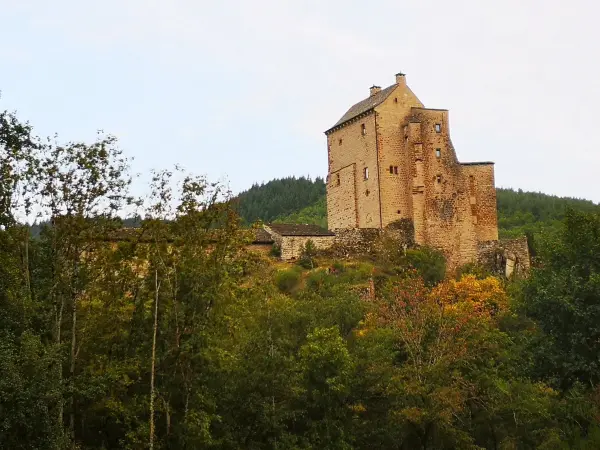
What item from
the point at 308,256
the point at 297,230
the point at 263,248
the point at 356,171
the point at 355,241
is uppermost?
the point at 356,171

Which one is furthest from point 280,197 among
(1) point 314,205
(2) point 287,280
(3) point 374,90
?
(2) point 287,280

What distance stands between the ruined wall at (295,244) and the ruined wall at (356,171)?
4859 millimetres

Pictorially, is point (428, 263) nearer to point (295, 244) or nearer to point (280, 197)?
point (295, 244)

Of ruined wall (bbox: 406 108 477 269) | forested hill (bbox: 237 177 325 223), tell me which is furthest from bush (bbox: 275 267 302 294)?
forested hill (bbox: 237 177 325 223)

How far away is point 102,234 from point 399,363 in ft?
50.9

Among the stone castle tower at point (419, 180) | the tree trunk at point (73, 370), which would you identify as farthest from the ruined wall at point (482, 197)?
the tree trunk at point (73, 370)

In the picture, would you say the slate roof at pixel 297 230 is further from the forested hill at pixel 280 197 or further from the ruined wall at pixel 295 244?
the forested hill at pixel 280 197

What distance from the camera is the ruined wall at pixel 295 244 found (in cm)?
6043

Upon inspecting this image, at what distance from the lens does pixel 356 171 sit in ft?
219

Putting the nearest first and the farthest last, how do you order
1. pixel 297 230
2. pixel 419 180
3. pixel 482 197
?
1. pixel 297 230
2. pixel 419 180
3. pixel 482 197

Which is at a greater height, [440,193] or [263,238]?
[440,193]

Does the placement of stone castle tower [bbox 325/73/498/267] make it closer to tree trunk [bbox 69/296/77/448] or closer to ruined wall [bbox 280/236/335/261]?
ruined wall [bbox 280/236/335/261]

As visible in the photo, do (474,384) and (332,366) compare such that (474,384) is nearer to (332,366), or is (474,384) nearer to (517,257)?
(332,366)

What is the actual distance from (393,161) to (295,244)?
1057cm
